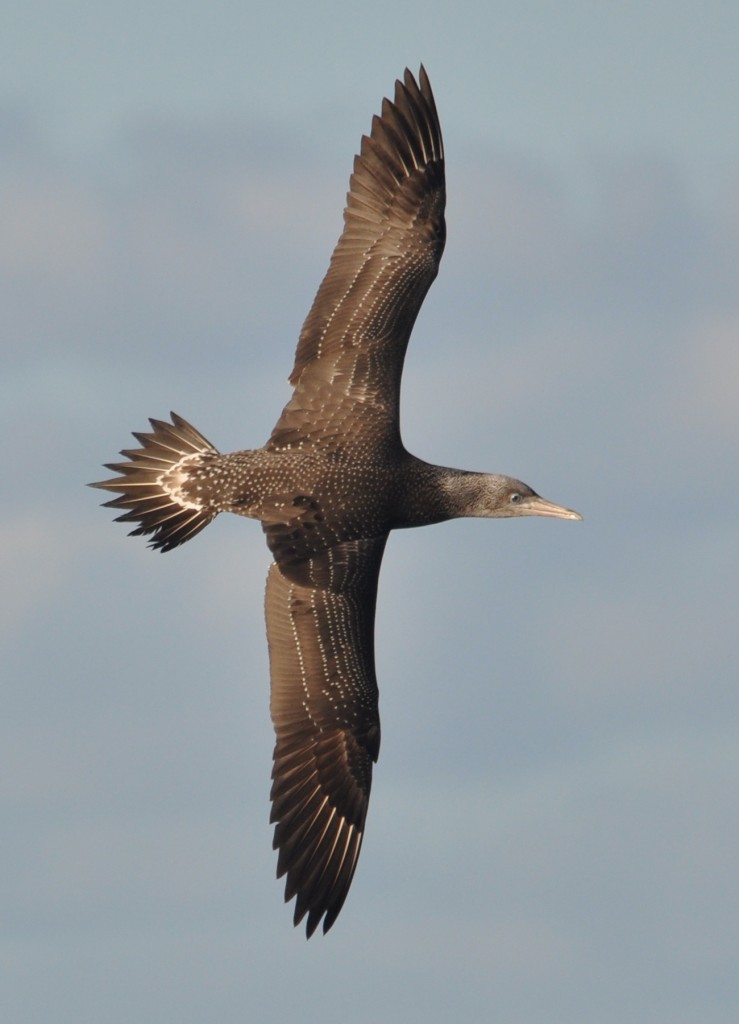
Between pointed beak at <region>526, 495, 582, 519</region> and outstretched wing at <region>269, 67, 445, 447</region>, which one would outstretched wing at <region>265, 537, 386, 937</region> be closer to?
outstretched wing at <region>269, 67, 445, 447</region>

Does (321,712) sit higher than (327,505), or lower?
lower

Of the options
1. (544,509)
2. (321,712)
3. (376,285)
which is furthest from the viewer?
(544,509)

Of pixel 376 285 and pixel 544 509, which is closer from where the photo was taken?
pixel 376 285

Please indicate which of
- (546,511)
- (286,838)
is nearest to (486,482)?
(546,511)

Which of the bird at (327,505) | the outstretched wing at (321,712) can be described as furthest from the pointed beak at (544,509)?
the outstretched wing at (321,712)

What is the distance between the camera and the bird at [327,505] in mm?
25578

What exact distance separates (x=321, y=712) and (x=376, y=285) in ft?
16.0

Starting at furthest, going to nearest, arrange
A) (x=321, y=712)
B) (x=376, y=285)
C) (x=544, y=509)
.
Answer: (x=544, y=509), (x=376, y=285), (x=321, y=712)

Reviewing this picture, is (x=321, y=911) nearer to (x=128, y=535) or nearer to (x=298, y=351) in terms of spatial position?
(x=128, y=535)

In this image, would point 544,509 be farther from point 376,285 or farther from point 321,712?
point 321,712

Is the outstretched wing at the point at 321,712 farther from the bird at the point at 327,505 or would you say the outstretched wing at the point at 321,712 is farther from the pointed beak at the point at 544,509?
the pointed beak at the point at 544,509

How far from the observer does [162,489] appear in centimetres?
2619

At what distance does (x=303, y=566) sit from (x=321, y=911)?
142 inches

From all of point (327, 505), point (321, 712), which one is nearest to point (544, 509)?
point (327, 505)
